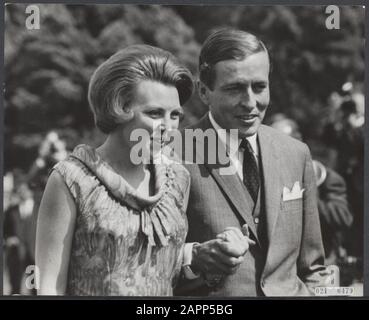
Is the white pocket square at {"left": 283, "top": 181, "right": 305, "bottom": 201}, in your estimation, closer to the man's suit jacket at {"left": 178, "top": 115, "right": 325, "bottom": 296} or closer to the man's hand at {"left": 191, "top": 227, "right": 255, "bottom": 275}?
the man's suit jacket at {"left": 178, "top": 115, "right": 325, "bottom": 296}

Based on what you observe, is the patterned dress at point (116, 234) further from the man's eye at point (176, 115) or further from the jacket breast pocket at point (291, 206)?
the jacket breast pocket at point (291, 206)

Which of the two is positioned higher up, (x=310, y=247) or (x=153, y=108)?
(x=153, y=108)

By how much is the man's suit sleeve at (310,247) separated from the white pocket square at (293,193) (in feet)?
0.12

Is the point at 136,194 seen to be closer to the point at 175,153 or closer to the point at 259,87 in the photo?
the point at 175,153

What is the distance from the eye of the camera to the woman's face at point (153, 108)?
744cm

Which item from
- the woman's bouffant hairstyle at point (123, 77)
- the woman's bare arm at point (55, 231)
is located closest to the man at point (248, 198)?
the woman's bouffant hairstyle at point (123, 77)

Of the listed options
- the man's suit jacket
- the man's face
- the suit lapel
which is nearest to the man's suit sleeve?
the man's suit jacket

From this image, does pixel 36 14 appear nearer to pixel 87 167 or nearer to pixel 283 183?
pixel 87 167

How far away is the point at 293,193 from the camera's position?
753cm

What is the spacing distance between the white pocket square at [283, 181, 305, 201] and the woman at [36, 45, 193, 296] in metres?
0.65

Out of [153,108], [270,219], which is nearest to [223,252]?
[270,219]

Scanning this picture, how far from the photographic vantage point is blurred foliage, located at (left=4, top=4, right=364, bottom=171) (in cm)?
743

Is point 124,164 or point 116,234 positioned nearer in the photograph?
point 116,234

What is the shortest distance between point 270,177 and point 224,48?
2.92 ft
